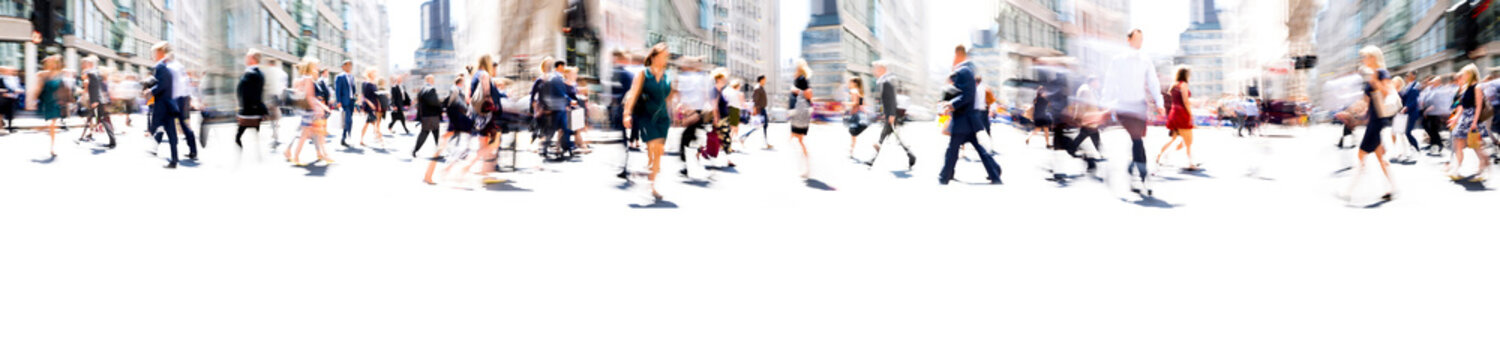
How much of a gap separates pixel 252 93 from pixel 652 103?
6.30m

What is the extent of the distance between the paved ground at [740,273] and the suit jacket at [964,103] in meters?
0.79

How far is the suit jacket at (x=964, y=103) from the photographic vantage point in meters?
10.4

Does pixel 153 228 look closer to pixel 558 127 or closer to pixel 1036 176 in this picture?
pixel 558 127

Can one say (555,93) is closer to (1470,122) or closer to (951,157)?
(951,157)

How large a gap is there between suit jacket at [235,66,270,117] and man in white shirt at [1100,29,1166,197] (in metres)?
9.56

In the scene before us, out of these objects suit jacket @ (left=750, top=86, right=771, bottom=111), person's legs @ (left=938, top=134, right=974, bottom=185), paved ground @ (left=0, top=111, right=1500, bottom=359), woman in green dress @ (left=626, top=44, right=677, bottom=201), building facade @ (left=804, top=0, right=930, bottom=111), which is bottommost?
paved ground @ (left=0, top=111, right=1500, bottom=359)

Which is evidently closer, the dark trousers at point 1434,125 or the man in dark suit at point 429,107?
the man in dark suit at point 429,107

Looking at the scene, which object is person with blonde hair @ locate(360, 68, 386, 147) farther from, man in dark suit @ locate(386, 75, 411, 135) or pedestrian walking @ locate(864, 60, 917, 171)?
pedestrian walking @ locate(864, 60, 917, 171)

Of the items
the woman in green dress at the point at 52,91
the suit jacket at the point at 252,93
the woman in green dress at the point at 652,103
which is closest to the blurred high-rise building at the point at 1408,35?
the woman in green dress at the point at 652,103

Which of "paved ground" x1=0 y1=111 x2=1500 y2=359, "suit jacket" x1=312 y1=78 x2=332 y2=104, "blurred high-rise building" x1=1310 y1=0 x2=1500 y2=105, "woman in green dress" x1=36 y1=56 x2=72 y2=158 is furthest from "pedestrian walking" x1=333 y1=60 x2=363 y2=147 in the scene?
"blurred high-rise building" x1=1310 y1=0 x2=1500 y2=105

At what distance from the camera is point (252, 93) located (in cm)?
1258

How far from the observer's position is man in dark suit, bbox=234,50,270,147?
12.5 m

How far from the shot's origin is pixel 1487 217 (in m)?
7.59

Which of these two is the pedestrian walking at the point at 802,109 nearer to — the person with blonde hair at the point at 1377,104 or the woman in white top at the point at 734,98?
the woman in white top at the point at 734,98
